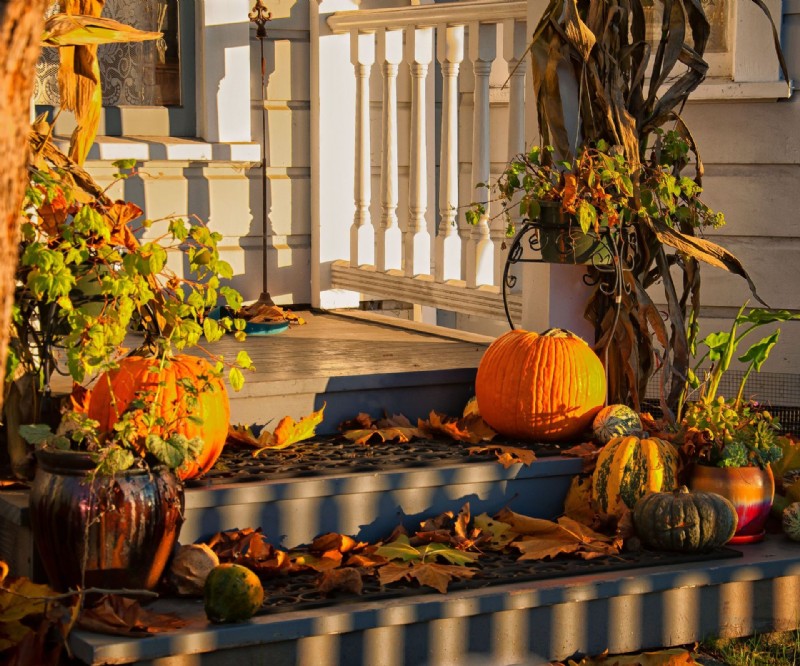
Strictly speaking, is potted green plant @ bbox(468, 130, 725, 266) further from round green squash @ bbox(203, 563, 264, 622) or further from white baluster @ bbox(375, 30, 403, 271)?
round green squash @ bbox(203, 563, 264, 622)

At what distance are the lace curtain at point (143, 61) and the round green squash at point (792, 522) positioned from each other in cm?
308

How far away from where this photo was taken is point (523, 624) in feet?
11.3

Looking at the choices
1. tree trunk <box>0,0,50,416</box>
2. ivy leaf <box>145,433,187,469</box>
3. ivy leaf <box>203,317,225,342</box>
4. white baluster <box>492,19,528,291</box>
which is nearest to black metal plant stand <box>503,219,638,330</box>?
white baluster <box>492,19,528,291</box>

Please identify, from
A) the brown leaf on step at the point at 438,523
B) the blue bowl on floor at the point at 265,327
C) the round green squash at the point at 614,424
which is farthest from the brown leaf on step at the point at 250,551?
the blue bowl on floor at the point at 265,327

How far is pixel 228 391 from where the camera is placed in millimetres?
4273

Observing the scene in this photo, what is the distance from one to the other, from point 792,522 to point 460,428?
1.08 metres

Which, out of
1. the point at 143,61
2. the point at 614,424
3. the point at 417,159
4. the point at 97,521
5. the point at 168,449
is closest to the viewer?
the point at 97,521

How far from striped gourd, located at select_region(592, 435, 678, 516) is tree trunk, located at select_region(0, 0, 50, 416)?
2655 millimetres

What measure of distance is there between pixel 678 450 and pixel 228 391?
1.37 meters

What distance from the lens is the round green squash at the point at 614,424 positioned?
4.21 m

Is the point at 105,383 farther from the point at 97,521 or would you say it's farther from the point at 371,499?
the point at 371,499

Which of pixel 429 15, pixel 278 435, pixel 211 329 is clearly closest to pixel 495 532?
pixel 278 435

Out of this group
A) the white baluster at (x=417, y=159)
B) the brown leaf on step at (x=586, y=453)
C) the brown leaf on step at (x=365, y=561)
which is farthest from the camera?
the white baluster at (x=417, y=159)

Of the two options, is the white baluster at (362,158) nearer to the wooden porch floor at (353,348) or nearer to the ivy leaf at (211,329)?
the wooden porch floor at (353,348)
